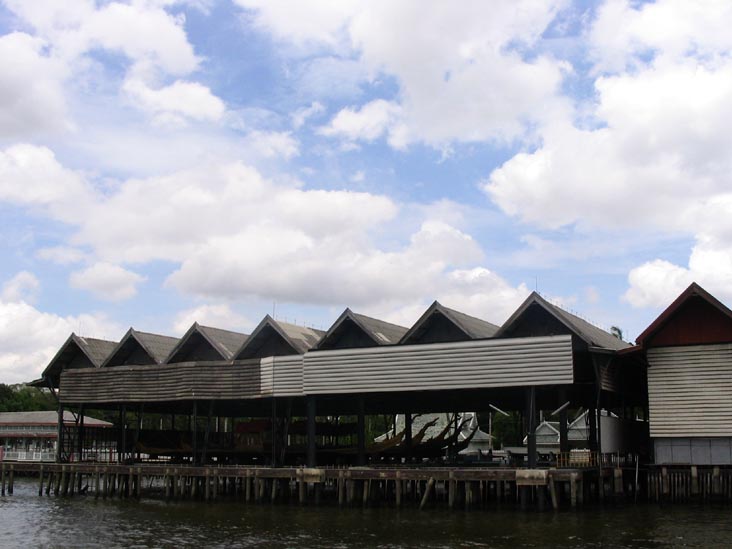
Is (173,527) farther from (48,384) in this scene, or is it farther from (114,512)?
(48,384)

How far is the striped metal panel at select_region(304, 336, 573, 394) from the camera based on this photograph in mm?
41281

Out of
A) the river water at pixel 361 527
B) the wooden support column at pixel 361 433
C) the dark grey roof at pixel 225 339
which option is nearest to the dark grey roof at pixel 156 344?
the dark grey roof at pixel 225 339

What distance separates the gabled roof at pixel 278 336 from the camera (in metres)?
49.3

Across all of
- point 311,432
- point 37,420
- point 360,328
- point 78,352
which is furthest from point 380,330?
point 37,420

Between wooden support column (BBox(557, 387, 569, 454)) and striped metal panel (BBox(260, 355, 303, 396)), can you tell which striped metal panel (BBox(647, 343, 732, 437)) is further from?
striped metal panel (BBox(260, 355, 303, 396))

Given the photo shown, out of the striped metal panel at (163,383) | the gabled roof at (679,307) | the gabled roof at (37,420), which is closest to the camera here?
the gabled roof at (679,307)

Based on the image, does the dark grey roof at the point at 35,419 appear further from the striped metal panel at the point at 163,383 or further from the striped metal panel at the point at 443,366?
the striped metal panel at the point at 443,366

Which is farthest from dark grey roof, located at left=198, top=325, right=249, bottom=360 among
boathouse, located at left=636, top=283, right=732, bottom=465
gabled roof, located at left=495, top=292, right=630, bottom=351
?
boathouse, located at left=636, top=283, right=732, bottom=465

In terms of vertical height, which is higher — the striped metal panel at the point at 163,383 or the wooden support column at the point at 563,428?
the striped metal panel at the point at 163,383

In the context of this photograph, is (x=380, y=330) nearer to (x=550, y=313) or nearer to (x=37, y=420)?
(x=550, y=313)

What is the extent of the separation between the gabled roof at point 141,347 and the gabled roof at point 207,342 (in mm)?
1431

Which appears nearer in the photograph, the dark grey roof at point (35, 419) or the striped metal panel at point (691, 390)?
the striped metal panel at point (691, 390)

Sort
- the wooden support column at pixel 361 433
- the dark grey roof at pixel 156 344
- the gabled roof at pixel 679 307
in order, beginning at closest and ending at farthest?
the gabled roof at pixel 679 307 → the wooden support column at pixel 361 433 → the dark grey roof at pixel 156 344

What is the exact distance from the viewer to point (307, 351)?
160 feet
